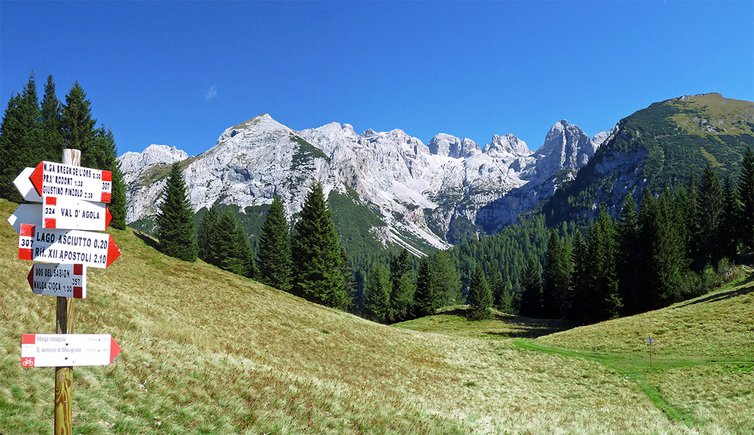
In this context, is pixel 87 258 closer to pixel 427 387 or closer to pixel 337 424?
pixel 337 424

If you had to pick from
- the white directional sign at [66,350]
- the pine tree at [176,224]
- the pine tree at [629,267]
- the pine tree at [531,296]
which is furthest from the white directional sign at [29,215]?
the pine tree at [531,296]

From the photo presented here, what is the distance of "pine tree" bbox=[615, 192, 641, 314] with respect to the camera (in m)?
73.7

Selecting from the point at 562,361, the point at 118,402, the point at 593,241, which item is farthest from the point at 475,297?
the point at 118,402

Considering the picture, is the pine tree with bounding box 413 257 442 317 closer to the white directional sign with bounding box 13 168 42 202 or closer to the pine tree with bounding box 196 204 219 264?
the pine tree with bounding box 196 204 219 264

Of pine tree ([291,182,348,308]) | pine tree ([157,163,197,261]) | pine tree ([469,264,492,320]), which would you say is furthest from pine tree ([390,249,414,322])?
pine tree ([157,163,197,261])

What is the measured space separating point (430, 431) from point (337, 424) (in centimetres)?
296

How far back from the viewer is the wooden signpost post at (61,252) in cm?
662

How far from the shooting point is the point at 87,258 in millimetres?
7152

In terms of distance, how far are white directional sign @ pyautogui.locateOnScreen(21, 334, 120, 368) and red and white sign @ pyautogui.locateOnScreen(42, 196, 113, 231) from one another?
5.69 ft

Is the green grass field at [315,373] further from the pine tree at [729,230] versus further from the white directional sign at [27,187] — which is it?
the pine tree at [729,230]

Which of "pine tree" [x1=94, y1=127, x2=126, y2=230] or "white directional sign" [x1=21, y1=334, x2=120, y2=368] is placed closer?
"white directional sign" [x1=21, y1=334, x2=120, y2=368]

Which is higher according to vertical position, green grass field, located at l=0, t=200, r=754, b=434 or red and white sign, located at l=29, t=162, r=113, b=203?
red and white sign, located at l=29, t=162, r=113, b=203

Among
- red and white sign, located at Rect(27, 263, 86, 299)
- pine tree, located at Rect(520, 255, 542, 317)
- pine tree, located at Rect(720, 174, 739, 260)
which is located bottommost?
pine tree, located at Rect(520, 255, 542, 317)

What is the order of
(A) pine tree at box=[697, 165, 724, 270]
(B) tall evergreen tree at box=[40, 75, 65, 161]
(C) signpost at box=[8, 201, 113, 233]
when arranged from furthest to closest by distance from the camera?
(A) pine tree at box=[697, 165, 724, 270]
(B) tall evergreen tree at box=[40, 75, 65, 161]
(C) signpost at box=[8, 201, 113, 233]
